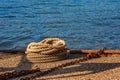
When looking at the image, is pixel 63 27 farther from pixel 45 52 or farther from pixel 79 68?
pixel 79 68

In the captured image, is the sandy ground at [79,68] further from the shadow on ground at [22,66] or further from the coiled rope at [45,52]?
the coiled rope at [45,52]

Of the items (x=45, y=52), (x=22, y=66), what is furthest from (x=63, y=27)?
(x=22, y=66)

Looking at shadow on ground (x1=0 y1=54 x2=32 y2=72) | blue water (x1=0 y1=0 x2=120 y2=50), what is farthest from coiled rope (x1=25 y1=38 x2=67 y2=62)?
blue water (x1=0 y1=0 x2=120 y2=50)

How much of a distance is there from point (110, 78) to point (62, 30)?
8391 mm

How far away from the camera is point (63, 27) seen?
18.0 meters

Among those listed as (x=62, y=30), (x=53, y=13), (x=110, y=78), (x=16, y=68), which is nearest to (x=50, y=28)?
(x=62, y=30)

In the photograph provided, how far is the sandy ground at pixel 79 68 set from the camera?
29.9 ft

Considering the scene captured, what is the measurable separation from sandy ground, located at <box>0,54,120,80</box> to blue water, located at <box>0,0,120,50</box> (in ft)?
9.42

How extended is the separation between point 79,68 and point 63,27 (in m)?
8.27

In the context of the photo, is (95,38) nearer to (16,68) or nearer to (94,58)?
(94,58)

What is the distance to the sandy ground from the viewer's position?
29.9 feet

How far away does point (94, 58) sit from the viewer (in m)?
11.0

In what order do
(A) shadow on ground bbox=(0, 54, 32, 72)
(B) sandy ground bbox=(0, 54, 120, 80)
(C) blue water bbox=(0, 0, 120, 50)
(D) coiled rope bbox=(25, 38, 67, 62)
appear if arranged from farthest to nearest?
(C) blue water bbox=(0, 0, 120, 50)
(D) coiled rope bbox=(25, 38, 67, 62)
(A) shadow on ground bbox=(0, 54, 32, 72)
(B) sandy ground bbox=(0, 54, 120, 80)

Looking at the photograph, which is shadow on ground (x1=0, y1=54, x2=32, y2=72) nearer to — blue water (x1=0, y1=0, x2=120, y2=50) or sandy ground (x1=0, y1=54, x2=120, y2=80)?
sandy ground (x1=0, y1=54, x2=120, y2=80)
